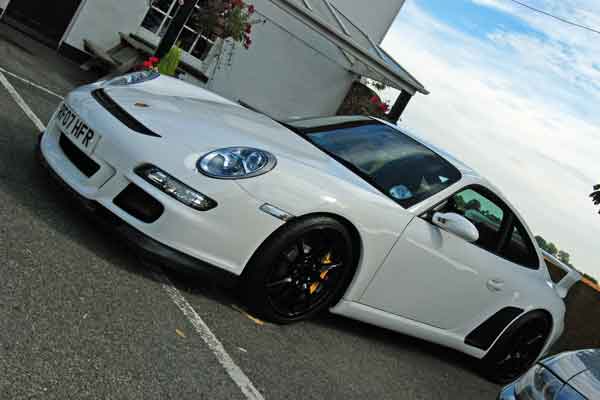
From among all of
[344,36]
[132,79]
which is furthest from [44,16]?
[132,79]

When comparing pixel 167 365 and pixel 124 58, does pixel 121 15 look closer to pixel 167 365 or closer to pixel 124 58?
pixel 124 58

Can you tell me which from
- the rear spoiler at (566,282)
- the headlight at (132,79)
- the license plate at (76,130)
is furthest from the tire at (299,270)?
the rear spoiler at (566,282)

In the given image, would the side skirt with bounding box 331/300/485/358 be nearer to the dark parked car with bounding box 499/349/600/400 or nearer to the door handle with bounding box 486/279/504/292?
the door handle with bounding box 486/279/504/292

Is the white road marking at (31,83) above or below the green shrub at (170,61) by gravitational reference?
below

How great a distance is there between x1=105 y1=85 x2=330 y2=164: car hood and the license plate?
26cm

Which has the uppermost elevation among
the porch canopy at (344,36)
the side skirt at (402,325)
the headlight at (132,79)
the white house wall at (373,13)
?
the white house wall at (373,13)

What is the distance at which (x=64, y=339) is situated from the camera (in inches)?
106

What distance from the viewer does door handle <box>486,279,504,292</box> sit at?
469cm

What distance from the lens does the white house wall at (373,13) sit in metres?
14.3

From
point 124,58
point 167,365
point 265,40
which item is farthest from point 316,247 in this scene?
point 265,40

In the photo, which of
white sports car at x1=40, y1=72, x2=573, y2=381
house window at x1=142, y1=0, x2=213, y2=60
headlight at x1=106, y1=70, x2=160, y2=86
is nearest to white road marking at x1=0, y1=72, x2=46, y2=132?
headlight at x1=106, y1=70, x2=160, y2=86

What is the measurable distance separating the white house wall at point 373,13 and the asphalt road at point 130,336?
10.4 m

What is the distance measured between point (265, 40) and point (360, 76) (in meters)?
2.70

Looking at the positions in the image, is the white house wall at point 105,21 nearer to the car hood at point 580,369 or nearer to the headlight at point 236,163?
the headlight at point 236,163
